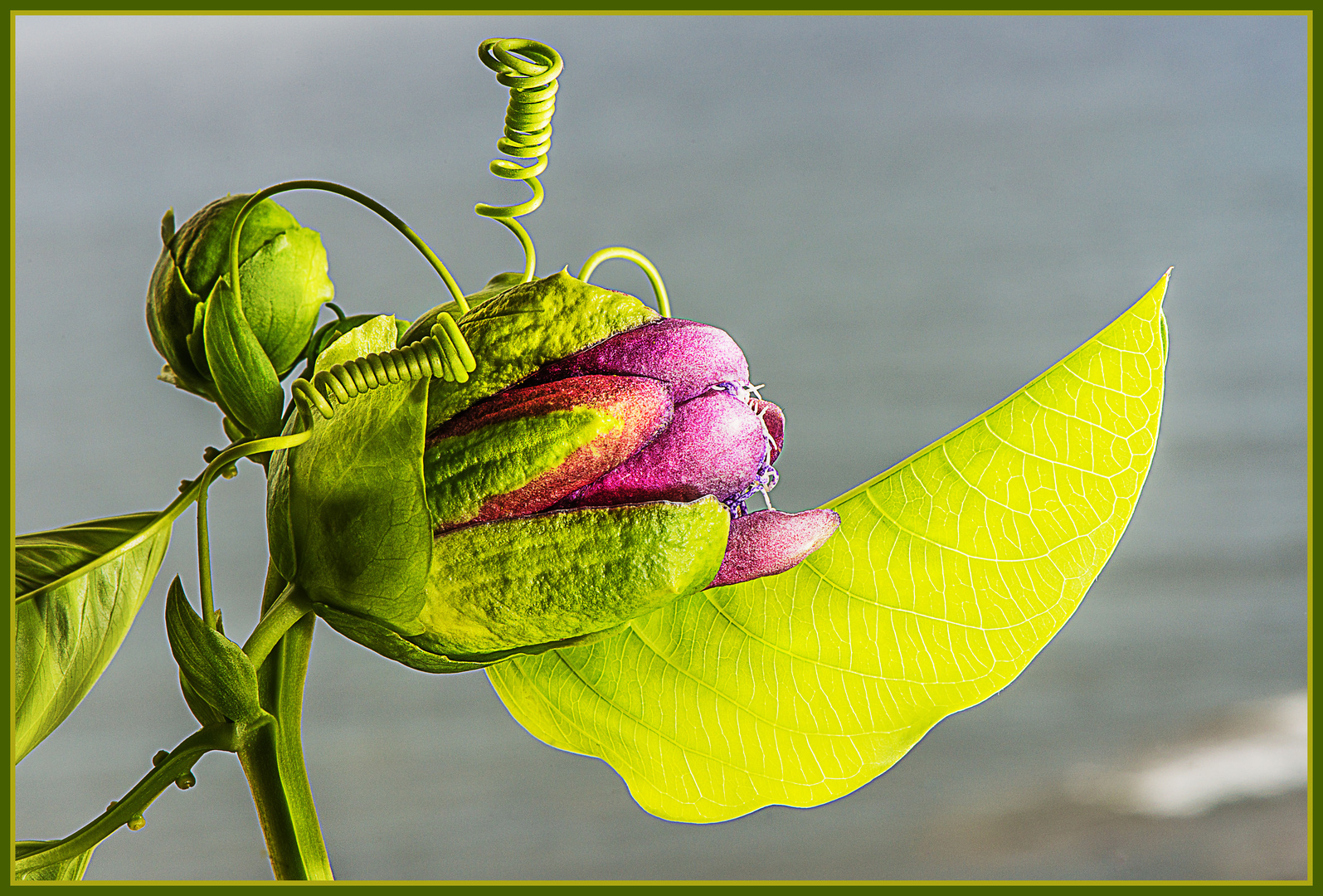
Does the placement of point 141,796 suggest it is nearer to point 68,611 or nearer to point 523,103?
point 68,611

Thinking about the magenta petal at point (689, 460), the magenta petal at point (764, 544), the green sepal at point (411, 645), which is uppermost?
the magenta petal at point (689, 460)

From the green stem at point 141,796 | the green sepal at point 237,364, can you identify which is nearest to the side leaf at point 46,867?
the green stem at point 141,796

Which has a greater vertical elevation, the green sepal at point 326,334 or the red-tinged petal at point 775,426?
the green sepal at point 326,334

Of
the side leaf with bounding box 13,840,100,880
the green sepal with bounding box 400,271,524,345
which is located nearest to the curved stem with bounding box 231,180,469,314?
the green sepal with bounding box 400,271,524,345

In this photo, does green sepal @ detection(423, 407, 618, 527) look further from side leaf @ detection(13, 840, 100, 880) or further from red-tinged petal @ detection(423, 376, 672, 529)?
side leaf @ detection(13, 840, 100, 880)

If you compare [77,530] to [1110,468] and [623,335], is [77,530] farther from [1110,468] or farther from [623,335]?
[1110,468]

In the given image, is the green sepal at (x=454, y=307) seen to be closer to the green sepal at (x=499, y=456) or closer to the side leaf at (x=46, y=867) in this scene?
the green sepal at (x=499, y=456)

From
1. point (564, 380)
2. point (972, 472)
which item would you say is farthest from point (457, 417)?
point (972, 472)
